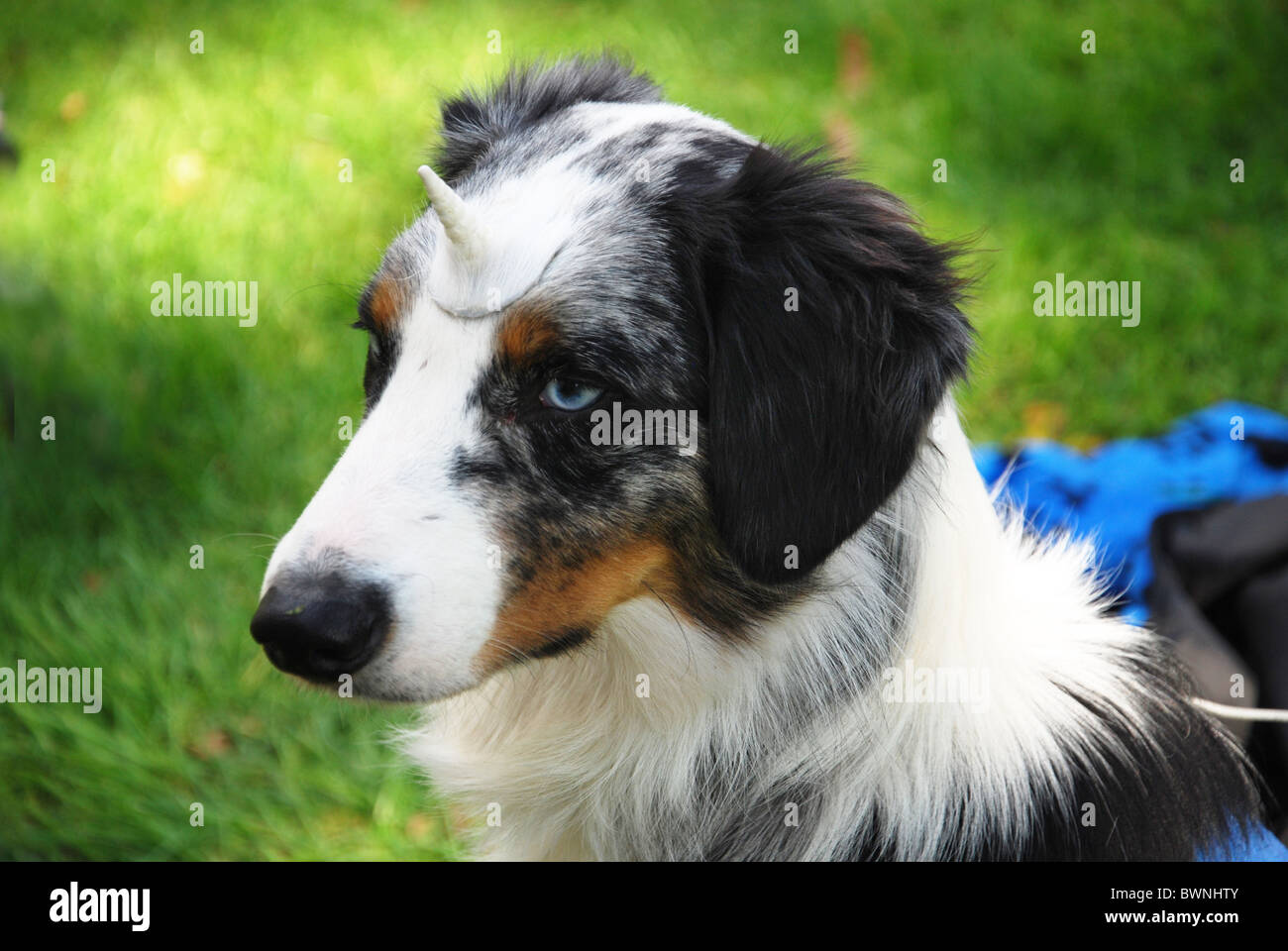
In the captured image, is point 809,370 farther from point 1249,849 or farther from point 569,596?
point 1249,849

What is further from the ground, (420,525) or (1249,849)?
(420,525)

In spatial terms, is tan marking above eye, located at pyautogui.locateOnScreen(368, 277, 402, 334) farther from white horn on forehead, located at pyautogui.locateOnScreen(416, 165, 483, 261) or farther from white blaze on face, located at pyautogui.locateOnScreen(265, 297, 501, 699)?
white horn on forehead, located at pyautogui.locateOnScreen(416, 165, 483, 261)

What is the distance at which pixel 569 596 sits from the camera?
7.98ft

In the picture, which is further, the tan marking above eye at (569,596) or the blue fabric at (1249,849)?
the blue fabric at (1249,849)

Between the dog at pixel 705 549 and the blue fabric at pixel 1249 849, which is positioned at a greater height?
the dog at pixel 705 549

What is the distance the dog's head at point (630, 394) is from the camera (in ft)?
7.60

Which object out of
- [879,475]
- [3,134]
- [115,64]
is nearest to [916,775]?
[879,475]

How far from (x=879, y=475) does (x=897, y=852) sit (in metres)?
0.81

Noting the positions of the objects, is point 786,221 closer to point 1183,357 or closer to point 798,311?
point 798,311

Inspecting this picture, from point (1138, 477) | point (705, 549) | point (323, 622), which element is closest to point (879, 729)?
point (705, 549)

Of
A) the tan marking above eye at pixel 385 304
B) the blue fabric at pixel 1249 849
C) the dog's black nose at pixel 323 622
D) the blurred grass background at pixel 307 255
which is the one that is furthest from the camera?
the blurred grass background at pixel 307 255

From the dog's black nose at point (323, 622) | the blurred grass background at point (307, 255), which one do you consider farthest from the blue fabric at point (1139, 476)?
the dog's black nose at point (323, 622)

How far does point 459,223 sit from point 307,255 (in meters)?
4.05

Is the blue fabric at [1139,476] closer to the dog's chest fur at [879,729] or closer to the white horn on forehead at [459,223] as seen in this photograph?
the dog's chest fur at [879,729]
